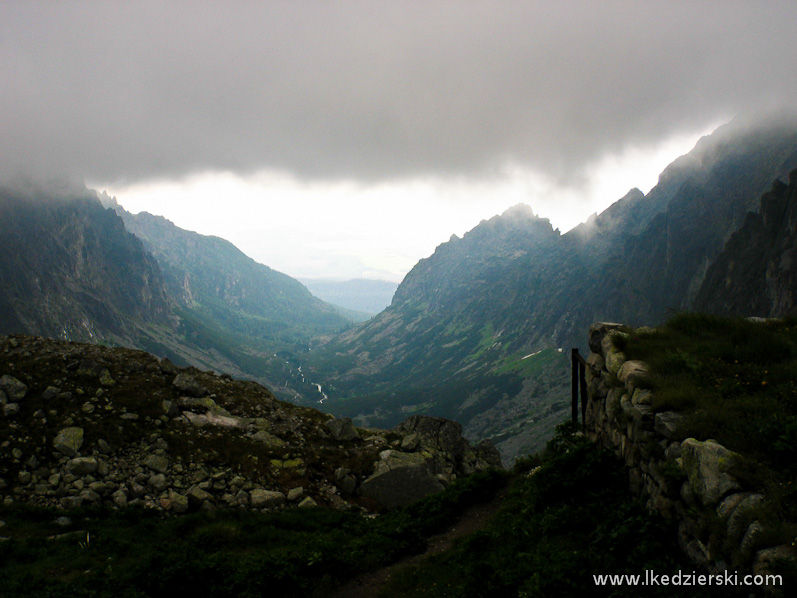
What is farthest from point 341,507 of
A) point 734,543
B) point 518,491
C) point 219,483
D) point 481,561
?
point 734,543

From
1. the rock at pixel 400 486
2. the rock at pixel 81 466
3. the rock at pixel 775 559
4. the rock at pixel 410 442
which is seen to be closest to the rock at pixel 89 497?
the rock at pixel 81 466

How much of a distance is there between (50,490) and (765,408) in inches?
975

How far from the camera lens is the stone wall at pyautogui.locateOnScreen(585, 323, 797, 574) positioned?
7051 millimetres

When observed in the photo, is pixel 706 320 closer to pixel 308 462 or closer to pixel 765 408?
pixel 765 408

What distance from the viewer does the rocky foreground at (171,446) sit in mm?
17188

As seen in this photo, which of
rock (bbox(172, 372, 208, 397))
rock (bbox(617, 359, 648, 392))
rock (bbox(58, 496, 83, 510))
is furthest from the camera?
rock (bbox(172, 372, 208, 397))

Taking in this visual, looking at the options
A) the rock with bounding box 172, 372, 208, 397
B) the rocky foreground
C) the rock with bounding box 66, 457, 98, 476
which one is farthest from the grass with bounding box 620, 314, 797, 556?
the rock with bounding box 172, 372, 208, 397

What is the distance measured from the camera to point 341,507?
19.6m

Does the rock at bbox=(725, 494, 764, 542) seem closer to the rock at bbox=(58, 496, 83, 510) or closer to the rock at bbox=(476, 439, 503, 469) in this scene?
the rock at bbox=(58, 496, 83, 510)

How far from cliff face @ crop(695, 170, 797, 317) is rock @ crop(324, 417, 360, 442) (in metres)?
153

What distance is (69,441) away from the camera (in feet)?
59.2

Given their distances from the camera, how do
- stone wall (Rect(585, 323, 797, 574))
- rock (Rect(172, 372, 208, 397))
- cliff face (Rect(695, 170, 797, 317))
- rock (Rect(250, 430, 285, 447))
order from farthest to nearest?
cliff face (Rect(695, 170, 797, 317)) → rock (Rect(172, 372, 208, 397)) → rock (Rect(250, 430, 285, 447)) → stone wall (Rect(585, 323, 797, 574))

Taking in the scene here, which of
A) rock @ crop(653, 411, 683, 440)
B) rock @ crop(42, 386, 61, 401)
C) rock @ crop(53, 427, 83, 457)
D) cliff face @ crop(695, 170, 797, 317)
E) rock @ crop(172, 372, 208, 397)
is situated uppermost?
cliff face @ crop(695, 170, 797, 317)

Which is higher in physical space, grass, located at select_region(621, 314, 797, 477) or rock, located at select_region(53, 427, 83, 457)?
grass, located at select_region(621, 314, 797, 477)
